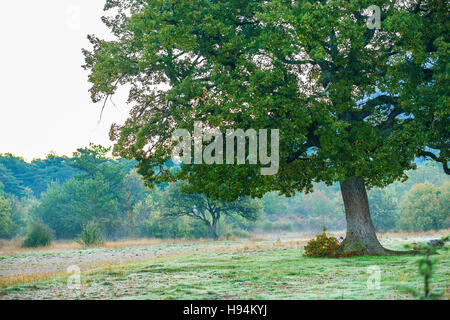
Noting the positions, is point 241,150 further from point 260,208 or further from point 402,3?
point 260,208

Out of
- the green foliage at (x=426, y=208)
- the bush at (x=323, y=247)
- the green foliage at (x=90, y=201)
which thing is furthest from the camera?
the green foliage at (x=90, y=201)

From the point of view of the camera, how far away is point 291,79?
19.5 metres

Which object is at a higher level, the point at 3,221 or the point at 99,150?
the point at 99,150

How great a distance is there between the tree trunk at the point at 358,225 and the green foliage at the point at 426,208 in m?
41.0

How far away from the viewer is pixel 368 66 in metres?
20.3

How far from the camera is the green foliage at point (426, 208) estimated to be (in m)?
58.6

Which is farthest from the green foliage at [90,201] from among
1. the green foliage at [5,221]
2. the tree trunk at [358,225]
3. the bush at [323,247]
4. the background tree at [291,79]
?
the tree trunk at [358,225]

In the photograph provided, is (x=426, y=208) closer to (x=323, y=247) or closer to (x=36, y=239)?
(x=323, y=247)
